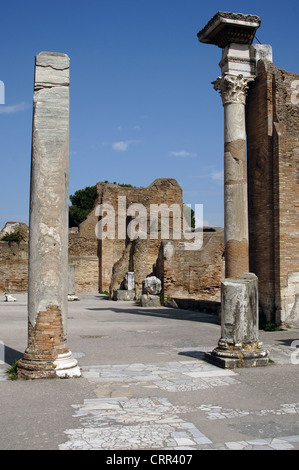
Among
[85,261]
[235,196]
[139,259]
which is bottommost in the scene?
[85,261]

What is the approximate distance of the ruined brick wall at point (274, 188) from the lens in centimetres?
1013

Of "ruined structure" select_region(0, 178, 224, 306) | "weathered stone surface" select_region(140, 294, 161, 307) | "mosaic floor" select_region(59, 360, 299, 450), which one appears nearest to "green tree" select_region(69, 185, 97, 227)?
"ruined structure" select_region(0, 178, 224, 306)

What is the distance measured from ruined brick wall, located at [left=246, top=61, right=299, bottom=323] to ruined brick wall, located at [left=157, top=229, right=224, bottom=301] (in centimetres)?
679

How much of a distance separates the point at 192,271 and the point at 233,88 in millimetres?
8800

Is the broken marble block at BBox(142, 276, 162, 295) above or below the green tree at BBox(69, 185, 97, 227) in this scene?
below

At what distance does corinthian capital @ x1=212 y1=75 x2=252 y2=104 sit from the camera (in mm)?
10352

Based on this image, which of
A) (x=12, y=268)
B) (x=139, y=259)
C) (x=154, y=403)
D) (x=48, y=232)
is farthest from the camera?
(x=12, y=268)

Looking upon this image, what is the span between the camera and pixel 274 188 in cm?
1043

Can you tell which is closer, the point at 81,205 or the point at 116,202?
the point at 116,202

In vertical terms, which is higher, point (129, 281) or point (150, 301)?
point (129, 281)

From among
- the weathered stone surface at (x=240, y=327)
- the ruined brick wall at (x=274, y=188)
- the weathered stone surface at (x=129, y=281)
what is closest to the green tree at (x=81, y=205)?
the weathered stone surface at (x=129, y=281)

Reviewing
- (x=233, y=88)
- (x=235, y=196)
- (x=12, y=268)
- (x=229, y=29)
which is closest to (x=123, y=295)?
(x=12, y=268)

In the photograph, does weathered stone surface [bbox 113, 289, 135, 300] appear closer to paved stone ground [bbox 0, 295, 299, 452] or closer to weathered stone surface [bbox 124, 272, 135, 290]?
weathered stone surface [bbox 124, 272, 135, 290]

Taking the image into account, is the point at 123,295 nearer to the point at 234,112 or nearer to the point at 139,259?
the point at 139,259
